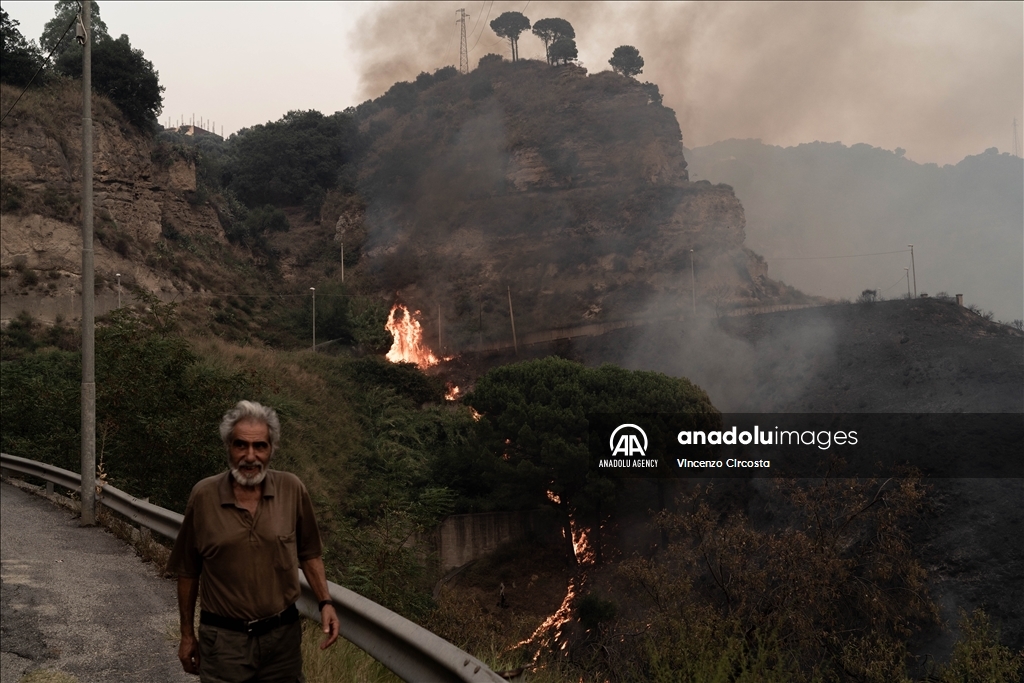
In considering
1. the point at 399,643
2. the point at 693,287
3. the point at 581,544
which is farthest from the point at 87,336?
the point at 693,287

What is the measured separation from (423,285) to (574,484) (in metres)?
57.9

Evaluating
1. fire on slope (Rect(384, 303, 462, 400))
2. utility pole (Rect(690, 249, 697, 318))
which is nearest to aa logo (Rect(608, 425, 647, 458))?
fire on slope (Rect(384, 303, 462, 400))

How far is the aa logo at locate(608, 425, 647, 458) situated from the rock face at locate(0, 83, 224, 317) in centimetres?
2971

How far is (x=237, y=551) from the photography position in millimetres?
3936

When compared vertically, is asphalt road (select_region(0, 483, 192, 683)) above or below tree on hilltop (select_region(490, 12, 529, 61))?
below

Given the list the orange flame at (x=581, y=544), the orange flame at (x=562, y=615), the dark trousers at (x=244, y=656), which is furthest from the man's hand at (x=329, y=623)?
the orange flame at (x=581, y=544)

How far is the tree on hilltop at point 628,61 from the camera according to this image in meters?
143

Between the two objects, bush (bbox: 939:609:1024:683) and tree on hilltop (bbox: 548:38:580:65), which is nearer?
bush (bbox: 939:609:1024:683)

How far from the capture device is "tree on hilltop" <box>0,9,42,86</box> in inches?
2438

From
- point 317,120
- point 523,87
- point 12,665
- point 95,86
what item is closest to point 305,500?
point 12,665

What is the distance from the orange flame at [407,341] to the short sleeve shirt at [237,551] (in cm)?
7577

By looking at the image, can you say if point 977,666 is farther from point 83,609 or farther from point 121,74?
point 121,74

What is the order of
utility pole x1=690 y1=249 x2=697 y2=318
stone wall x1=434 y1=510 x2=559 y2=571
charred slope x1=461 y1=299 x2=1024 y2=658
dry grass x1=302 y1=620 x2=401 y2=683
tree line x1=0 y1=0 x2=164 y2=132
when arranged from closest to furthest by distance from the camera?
1. dry grass x1=302 y1=620 x2=401 y2=683
2. charred slope x1=461 y1=299 x2=1024 y2=658
3. stone wall x1=434 y1=510 x2=559 y2=571
4. tree line x1=0 y1=0 x2=164 y2=132
5. utility pole x1=690 y1=249 x2=697 y2=318

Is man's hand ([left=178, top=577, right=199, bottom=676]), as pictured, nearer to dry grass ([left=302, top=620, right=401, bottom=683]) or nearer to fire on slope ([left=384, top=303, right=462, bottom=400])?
dry grass ([left=302, top=620, right=401, bottom=683])
